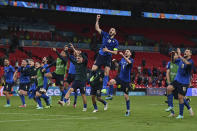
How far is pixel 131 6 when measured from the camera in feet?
164

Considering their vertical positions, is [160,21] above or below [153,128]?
above

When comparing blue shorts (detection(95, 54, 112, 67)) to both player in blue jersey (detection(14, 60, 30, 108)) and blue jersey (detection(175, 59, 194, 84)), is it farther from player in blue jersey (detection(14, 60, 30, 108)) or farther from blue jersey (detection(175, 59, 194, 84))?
player in blue jersey (detection(14, 60, 30, 108))

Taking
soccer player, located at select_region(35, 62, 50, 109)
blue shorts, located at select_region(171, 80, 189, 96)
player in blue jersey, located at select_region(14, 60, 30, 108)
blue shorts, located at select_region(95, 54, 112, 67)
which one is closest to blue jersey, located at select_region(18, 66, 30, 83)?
player in blue jersey, located at select_region(14, 60, 30, 108)

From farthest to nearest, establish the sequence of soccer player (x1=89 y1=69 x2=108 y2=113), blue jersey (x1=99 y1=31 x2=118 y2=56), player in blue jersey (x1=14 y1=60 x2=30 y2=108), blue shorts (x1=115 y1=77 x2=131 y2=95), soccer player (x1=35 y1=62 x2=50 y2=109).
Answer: player in blue jersey (x1=14 y1=60 x2=30 y2=108) < soccer player (x1=35 y1=62 x2=50 y2=109) < soccer player (x1=89 y1=69 x2=108 y2=113) < blue jersey (x1=99 y1=31 x2=118 y2=56) < blue shorts (x1=115 y1=77 x2=131 y2=95)

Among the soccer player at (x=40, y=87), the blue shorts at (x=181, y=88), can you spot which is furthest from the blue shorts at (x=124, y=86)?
the soccer player at (x=40, y=87)

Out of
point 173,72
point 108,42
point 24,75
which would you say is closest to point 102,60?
point 108,42

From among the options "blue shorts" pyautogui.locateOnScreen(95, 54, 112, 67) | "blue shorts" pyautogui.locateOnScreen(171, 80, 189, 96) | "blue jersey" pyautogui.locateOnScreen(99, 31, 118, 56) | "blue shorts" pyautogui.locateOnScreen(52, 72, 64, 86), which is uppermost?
"blue jersey" pyautogui.locateOnScreen(99, 31, 118, 56)

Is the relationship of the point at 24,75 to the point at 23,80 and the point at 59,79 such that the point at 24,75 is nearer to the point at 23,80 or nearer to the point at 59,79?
the point at 23,80

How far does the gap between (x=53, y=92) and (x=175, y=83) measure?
2052 centimetres

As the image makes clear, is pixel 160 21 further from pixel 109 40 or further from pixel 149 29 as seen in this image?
pixel 109 40

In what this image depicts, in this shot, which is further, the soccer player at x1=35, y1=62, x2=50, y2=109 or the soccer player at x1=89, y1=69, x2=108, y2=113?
the soccer player at x1=35, y1=62, x2=50, y2=109

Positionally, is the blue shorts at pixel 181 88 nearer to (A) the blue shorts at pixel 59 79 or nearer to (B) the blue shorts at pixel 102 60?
(B) the blue shorts at pixel 102 60

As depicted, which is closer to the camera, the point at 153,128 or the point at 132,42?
the point at 153,128

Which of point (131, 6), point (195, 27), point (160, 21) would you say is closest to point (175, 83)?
point (131, 6)
